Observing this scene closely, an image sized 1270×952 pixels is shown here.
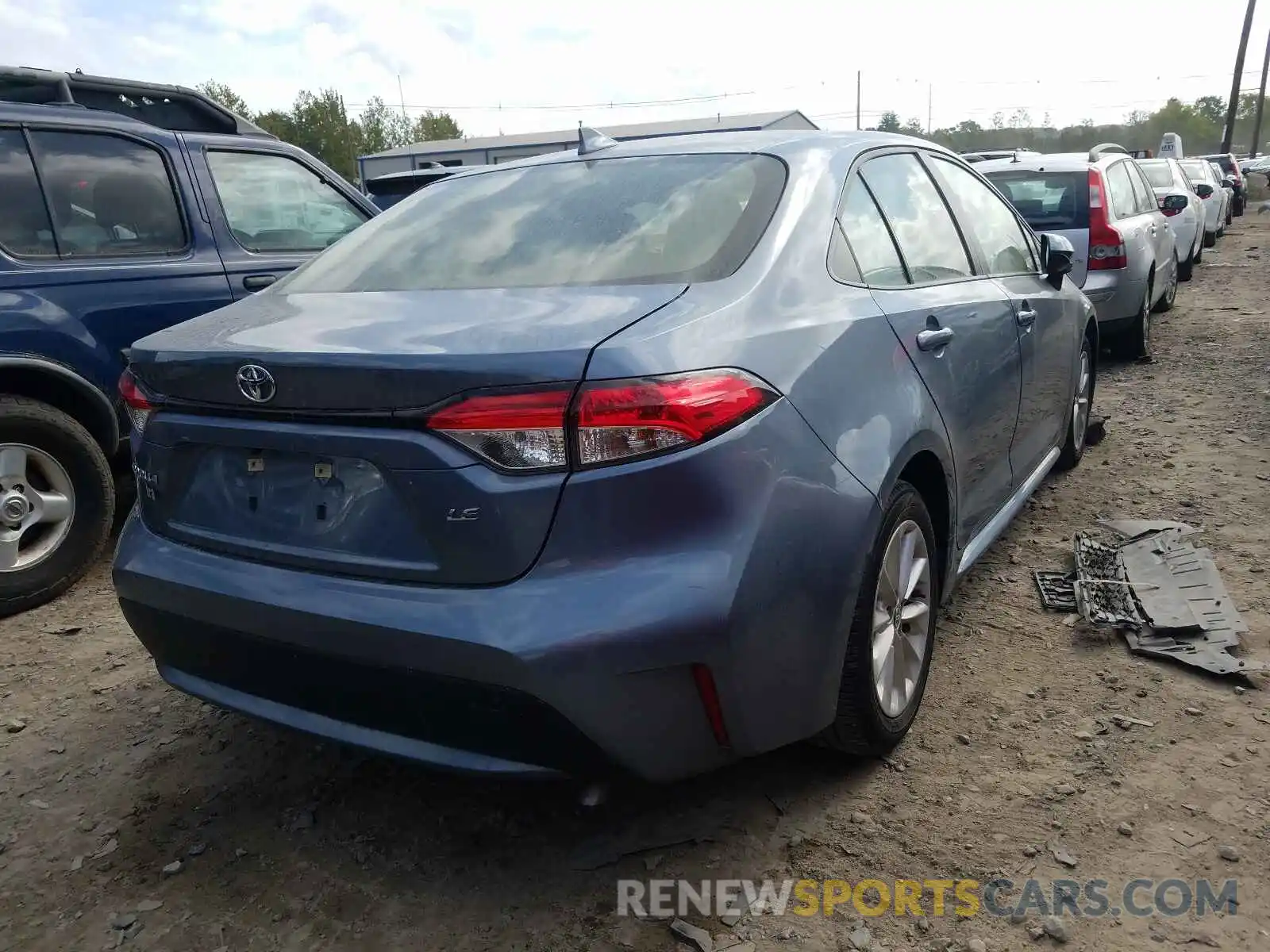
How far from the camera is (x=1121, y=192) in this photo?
26.6ft

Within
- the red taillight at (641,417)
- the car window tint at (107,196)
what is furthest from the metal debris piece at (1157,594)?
the car window tint at (107,196)

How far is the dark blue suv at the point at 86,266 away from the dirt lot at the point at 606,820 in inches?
30.7

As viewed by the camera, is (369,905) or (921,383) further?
(921,383)

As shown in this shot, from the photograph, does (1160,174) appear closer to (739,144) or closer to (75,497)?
(739,144)

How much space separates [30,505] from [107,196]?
1.34m

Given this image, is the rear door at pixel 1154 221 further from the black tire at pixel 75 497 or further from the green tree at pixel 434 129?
the green tree at pixel 434 129

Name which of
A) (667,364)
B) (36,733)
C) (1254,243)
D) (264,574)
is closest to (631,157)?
(667,364)

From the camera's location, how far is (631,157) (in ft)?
9.57

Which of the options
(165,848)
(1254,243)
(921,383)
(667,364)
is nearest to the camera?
(667,364)

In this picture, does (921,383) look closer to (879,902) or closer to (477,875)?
(879,902)

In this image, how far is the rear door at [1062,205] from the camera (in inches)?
292

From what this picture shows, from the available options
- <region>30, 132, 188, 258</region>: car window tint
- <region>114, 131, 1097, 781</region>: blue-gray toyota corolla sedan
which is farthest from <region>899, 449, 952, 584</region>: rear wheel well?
<region>30, 132, 188, 258</region>: car window tint

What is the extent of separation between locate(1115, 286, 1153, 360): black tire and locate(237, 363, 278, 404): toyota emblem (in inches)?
288

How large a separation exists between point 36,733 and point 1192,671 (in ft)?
11.5
